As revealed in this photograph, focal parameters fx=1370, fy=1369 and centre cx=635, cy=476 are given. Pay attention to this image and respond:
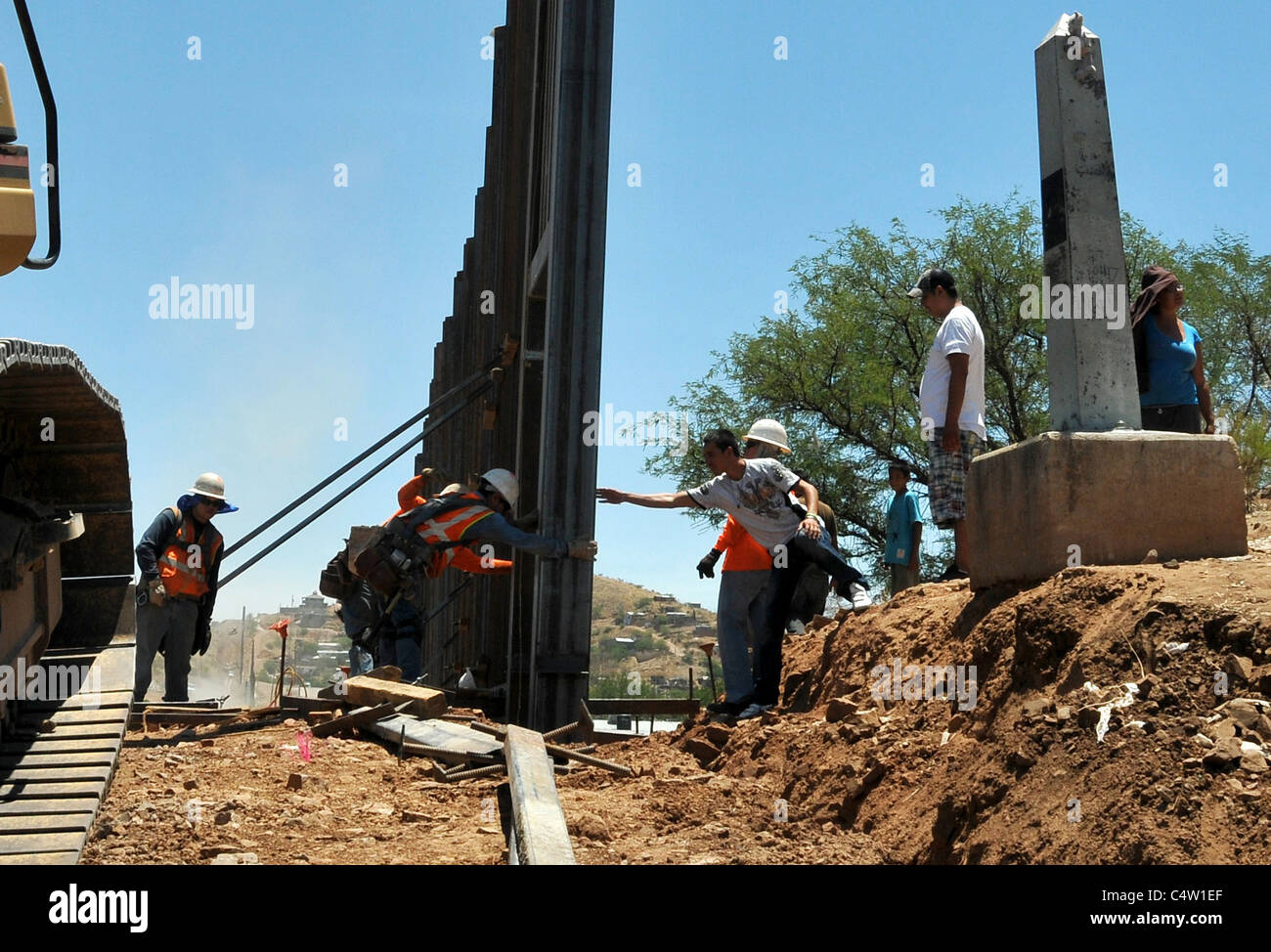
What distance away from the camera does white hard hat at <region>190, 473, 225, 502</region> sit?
9.85 m

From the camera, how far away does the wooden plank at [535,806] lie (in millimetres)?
4543

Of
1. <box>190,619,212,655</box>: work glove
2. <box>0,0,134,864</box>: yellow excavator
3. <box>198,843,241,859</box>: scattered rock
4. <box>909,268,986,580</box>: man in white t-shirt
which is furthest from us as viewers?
<box>190,619,212,655</box>: work glove

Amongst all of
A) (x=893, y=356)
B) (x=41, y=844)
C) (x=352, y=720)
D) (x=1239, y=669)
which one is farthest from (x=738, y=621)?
(x=893, y=356)

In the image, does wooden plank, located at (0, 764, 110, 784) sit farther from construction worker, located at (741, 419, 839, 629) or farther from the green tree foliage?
the green tree foliage

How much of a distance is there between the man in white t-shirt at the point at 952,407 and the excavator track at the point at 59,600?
12.7 feet

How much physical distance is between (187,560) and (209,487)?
1.81 ft

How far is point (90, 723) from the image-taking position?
18.0ft

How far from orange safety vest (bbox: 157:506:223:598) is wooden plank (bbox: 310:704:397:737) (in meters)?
2.27

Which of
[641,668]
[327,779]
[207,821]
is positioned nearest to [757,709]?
[327,779]

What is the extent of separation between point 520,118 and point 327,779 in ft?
28.7

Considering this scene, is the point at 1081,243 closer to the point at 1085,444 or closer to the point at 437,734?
the point at 1085,444

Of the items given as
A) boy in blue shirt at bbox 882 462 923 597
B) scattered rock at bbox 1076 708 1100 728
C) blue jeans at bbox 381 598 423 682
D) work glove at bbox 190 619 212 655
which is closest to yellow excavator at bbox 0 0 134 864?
scattered rock at bbox 1076 708 1100 728

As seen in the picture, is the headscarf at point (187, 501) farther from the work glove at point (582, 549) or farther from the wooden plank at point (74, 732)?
the wooden plank at point (74, 732)
